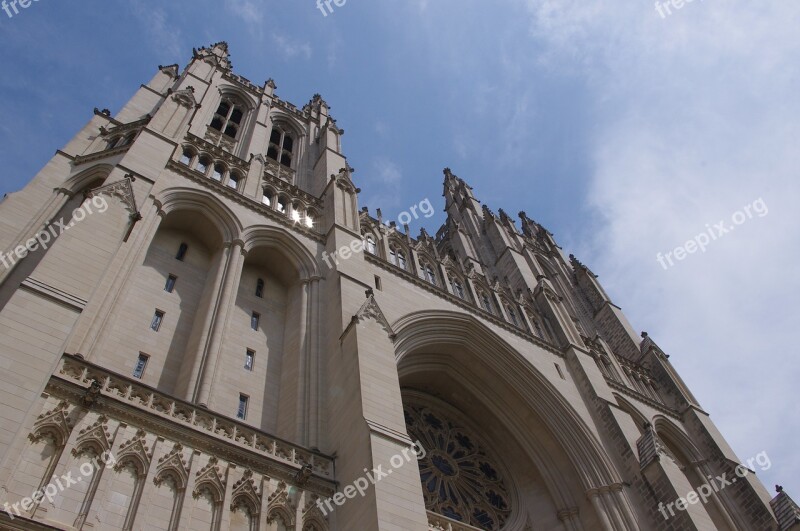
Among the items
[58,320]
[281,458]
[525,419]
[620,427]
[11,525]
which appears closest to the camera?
[11,525]

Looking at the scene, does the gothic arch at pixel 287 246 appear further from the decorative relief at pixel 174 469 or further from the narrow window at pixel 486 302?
the decorative relief at pixel 174 469

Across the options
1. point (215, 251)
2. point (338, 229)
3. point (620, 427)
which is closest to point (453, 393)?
point (620, 427)

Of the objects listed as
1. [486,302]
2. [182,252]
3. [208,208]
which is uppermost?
[486,302]

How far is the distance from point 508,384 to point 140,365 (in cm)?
1082

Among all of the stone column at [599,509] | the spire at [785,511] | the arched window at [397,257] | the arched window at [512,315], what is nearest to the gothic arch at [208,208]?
the arched window at [397,257]

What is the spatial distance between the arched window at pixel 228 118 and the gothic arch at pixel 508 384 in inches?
399

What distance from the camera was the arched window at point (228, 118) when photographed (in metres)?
22.9

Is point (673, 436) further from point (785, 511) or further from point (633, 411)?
point (785, 511)

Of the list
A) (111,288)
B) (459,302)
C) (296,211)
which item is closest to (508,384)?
(459,302)

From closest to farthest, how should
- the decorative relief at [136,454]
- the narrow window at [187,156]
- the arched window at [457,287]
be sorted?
1. the decorative relief at [136,454]
2. the narrow window at [187,156]
3. the arched window at [457,287]

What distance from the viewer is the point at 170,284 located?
1417 cm

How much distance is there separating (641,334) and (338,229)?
54.0 ft

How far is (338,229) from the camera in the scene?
17906 mm

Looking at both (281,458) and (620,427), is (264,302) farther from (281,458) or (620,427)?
(620,427)
